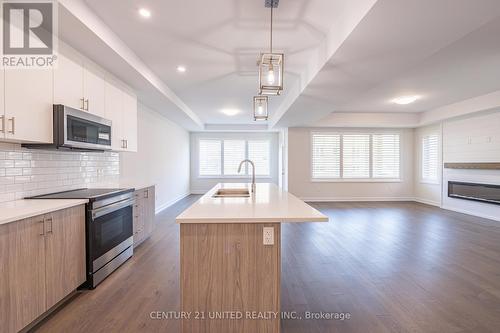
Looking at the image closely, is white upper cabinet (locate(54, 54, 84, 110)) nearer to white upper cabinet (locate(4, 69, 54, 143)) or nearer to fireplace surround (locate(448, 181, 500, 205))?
white upper cabinet (locate(4, 69, 54, 143))

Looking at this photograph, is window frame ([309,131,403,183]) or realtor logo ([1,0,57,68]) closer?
realtor logo ([1,0,57,68])

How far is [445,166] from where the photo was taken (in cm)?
679

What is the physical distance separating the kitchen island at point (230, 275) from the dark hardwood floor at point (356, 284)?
1.18ft

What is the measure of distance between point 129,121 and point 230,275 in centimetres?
305

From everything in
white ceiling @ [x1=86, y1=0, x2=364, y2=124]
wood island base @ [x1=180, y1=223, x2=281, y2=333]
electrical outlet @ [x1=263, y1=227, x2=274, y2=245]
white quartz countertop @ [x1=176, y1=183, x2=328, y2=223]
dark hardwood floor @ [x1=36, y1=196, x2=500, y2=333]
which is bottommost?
dark hardwood floor @ [x1=36, y1=196, x2=500, y2=333]

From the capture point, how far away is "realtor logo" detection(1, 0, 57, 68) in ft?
6.41

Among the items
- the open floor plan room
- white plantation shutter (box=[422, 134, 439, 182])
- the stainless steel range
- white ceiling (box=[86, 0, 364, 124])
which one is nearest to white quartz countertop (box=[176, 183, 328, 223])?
the open floor plan room

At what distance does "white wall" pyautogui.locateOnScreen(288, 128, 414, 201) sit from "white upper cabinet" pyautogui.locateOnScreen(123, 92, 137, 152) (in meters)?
5.16

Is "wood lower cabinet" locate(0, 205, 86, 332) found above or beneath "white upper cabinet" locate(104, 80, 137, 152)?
beneath

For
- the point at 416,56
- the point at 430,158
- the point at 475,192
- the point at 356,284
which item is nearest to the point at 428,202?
the point at 430,158

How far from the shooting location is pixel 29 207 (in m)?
2.01

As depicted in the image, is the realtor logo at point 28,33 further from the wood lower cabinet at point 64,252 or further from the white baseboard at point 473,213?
the white baseboard at point 473,213

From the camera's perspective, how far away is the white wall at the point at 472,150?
18.3 feet

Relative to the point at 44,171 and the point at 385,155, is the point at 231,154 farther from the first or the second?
the point at 44,171
